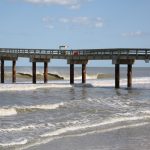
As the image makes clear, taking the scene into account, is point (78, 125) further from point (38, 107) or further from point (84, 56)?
point (84, 56)

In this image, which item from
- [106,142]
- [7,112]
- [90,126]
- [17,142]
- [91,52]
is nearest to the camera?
[17,142]

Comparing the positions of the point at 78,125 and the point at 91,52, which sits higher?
the point at 91,52

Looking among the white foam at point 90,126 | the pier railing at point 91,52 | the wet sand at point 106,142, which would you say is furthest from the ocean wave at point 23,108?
the pier railing at point 91,52

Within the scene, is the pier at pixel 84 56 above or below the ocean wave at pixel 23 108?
above

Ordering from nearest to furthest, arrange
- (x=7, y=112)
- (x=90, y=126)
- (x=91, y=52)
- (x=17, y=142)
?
(x=17, y=142)
(x=90, y=126)
(x=7, y=112)
(x=91, y=52)

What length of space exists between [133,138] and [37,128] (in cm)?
384

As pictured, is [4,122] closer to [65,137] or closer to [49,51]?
[65,137]

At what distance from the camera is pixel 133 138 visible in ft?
55.0

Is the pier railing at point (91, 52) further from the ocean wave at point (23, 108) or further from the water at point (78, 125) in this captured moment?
the ocean wave at point (23, 108)

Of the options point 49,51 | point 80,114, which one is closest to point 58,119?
point 80,114

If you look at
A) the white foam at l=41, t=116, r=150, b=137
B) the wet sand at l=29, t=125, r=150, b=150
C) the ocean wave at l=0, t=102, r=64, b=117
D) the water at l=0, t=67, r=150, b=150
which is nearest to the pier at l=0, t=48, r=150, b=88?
the water at l=0, t=67, r=150, b=150

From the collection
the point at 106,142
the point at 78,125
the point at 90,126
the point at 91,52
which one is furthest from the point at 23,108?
the point at 91,52

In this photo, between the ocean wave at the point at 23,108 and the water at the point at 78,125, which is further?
the ocean wave at the point at 23,108

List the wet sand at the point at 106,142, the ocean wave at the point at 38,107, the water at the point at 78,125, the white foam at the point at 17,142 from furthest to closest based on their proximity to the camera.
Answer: the ocean wave at the point at 38,107, the water at the point at 78,125, the white foam at the point at 17,142, the wet sand at the point at 106,142
